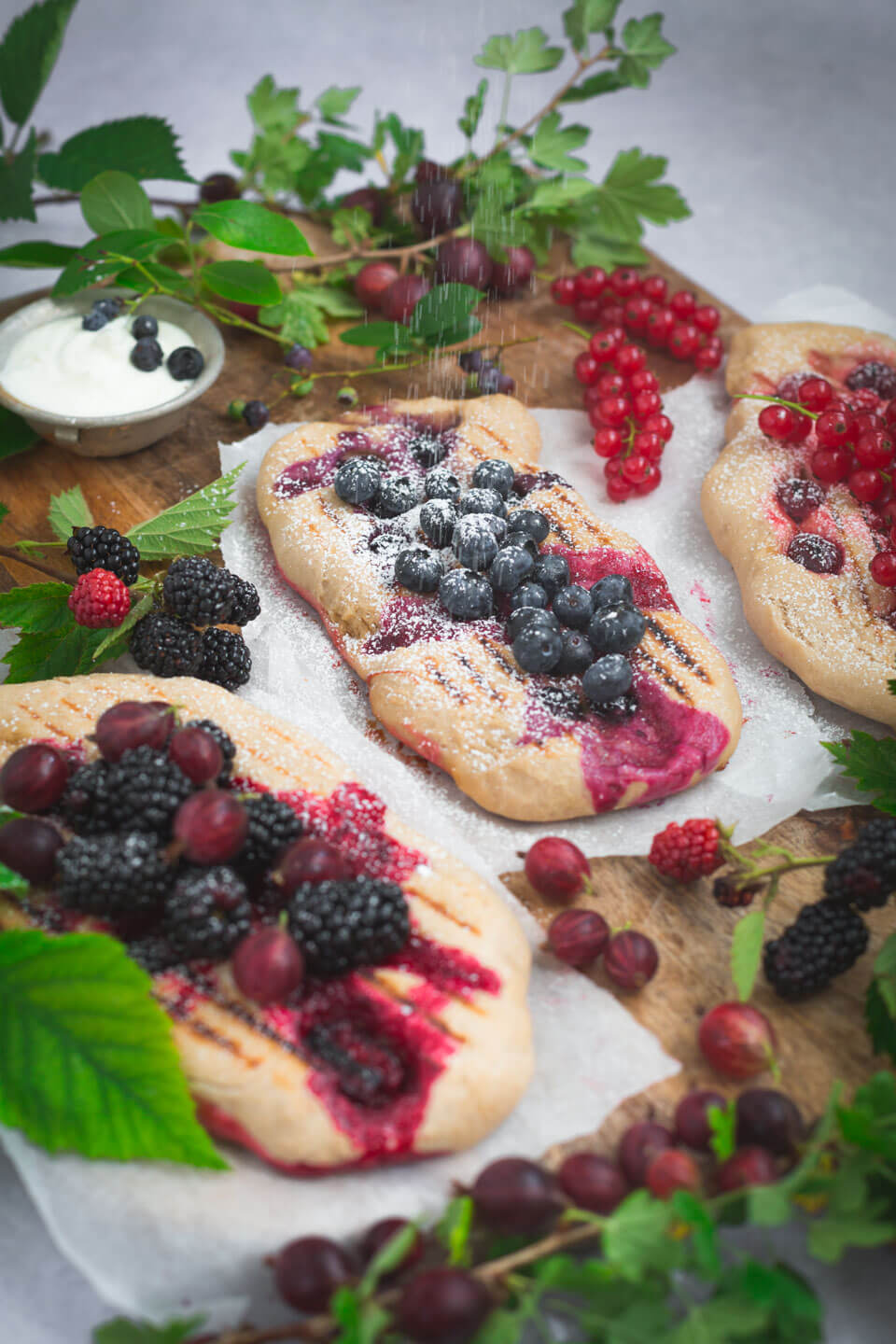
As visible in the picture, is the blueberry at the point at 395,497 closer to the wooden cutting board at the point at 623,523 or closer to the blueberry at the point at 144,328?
the wooden cutting board at the point at 623,523

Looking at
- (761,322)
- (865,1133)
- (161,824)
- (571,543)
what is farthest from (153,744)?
(761,322)

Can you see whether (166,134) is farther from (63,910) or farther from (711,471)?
(63,910)

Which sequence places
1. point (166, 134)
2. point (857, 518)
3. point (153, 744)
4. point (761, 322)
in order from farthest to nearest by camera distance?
point (761, 322) → point (166, 134) → point (857, 518) → point (153, 744)

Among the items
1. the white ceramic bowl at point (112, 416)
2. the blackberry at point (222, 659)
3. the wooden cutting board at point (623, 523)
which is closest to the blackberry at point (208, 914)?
the wooden cutting board at point (623, 523)

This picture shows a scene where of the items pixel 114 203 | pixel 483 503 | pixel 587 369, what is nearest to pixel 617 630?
pixel 483 503

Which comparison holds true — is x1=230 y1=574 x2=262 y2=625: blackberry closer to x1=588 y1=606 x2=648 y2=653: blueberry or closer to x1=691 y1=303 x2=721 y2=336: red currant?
x1=588 y1=606 x2=648 y2=653: blueberry

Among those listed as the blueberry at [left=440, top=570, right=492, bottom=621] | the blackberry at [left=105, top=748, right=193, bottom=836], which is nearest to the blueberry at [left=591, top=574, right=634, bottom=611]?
the blueberry at [left=440, top=570, right=492, bottom=621]
